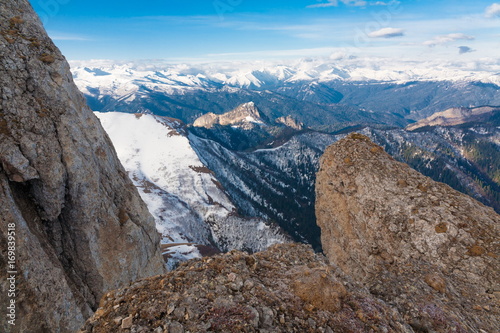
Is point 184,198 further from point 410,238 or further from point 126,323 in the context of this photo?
point 126,323

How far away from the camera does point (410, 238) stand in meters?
19.7

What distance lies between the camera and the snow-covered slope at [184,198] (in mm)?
107500

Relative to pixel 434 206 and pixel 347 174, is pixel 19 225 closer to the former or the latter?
pixel 347 174

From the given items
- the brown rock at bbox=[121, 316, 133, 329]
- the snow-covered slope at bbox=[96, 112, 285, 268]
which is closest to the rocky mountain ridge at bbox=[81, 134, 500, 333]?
the brown rock at bbox=[121, 316, 133, 329]

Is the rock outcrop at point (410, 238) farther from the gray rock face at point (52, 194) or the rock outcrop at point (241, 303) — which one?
the gray rock face at point (52, 194)

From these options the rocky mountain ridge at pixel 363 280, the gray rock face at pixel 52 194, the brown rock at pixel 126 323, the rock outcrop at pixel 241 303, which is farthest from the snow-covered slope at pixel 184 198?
the brown rock at pixel 126 323

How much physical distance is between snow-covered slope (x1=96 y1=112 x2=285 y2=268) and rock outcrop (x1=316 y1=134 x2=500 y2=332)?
249ft

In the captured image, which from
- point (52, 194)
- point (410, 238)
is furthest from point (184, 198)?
point (410, 238)

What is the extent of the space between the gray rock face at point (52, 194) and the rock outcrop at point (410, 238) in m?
19.3

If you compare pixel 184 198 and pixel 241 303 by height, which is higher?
pixel 241 303

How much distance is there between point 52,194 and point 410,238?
89.4 feet

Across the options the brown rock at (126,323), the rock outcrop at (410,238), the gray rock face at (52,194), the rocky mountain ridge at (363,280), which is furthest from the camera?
the gray rock face at (52,194)

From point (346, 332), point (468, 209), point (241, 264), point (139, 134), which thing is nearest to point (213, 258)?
point (241, 264)

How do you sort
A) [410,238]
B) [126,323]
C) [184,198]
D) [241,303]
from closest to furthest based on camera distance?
[126,323]
[241,303]
[410,238]
[184,198]
